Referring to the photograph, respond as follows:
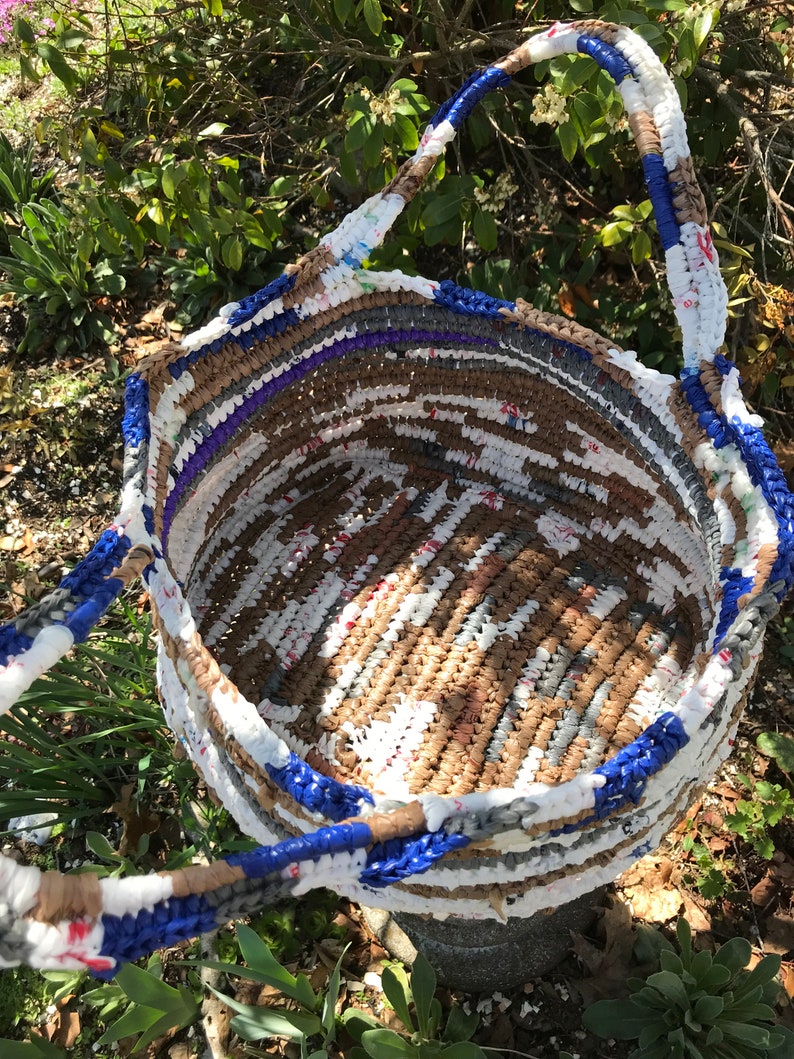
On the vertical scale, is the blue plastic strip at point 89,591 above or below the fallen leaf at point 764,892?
above

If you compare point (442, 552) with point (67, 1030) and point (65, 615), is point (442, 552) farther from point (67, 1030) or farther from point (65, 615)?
point (67, 1030)

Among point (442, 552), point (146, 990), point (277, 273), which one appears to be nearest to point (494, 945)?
point (146, 990)

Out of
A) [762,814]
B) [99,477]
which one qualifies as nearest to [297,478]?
[99,477]

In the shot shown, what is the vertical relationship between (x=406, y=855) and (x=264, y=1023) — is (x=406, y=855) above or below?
above

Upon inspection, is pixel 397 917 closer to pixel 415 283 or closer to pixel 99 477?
pixel 415 283

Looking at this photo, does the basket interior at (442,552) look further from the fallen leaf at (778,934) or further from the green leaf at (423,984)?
the fallen leaf at (778,934)

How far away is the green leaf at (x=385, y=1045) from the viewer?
32.3 inches

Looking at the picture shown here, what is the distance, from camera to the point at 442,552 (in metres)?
1.17

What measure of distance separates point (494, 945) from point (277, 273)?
50.4 inches

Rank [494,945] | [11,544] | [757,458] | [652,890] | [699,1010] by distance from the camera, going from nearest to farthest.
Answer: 1. [757,458]
2. [699,1010]
3. [494,945]
4. [652,890]
5. [11,544]

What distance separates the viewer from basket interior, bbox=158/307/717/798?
0.98m

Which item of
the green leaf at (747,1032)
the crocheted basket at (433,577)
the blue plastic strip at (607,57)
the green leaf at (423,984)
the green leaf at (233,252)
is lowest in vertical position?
the green leaf at (747,1032)

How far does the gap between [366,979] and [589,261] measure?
3.96 ft

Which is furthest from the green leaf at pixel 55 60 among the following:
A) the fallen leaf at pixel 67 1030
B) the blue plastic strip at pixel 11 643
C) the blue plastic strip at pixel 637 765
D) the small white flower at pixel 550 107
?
the fallen leaf at pixel 67 1030
